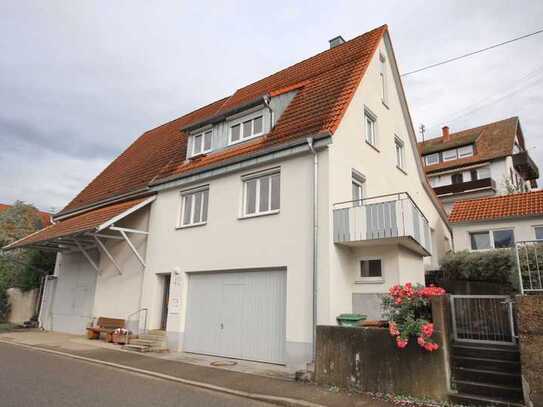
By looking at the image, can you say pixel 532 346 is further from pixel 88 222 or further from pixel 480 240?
pixel 480 240

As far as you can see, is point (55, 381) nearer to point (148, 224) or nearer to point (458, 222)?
point (148, 224)

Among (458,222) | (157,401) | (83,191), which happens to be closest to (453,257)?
(458,222)

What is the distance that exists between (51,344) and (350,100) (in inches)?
517

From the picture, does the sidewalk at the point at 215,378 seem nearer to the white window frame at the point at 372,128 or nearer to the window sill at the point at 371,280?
the window sill at the point at 371,280

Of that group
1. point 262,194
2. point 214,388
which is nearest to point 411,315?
point 214,388

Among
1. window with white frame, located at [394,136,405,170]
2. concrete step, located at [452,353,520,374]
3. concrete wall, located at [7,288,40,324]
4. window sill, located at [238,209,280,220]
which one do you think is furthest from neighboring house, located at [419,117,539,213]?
concrete wall, located at [7,288,40,324]

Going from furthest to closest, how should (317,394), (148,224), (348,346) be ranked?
(148,224) < (348,346) < (317,394)

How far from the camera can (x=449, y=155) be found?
3575 cm

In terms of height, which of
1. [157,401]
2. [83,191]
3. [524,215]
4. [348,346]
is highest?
[83,191]

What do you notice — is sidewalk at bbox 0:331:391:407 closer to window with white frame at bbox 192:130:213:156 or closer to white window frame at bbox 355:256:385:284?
white window frame at bbox 355:256:385:284

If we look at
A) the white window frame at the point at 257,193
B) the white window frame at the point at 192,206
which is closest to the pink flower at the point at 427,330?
the white window frame at the point at 257,193

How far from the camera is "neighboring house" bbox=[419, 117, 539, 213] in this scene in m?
31.5

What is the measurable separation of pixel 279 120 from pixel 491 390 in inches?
363

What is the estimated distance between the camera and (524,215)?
17922 mm
